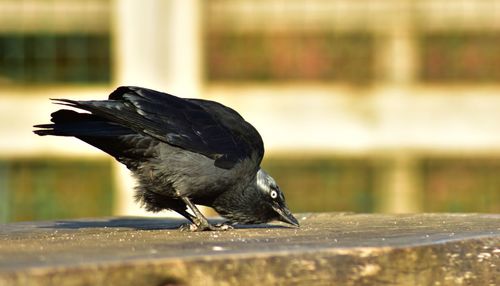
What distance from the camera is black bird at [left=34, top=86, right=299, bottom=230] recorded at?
15.7 feet

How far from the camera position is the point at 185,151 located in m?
4.96

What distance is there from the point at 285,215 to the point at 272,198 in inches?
7.3

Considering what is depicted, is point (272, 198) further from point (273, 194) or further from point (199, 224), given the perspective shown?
point (199, 224)

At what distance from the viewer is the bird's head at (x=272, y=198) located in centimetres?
495

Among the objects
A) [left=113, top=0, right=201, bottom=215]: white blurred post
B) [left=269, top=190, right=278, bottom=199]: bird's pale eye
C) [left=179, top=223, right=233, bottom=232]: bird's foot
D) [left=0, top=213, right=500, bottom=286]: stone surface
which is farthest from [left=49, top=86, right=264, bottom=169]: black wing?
[left=0, top=213, right=500, bottom=286]: stone surface

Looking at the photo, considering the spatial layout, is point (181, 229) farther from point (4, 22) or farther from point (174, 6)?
point (4, 22)

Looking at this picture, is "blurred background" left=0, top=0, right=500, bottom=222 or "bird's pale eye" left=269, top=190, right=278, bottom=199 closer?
"bird's pale eye" left=269, top=190, right=278, bottom=199

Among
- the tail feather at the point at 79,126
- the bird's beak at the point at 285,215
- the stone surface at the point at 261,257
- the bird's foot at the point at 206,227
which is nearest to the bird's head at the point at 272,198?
the bird's beak at the point at 285,215

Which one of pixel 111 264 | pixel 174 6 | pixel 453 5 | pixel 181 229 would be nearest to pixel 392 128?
pixel 453 5

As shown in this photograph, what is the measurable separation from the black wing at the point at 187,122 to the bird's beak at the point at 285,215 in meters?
0.18

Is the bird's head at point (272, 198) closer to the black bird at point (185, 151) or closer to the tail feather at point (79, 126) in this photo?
the black bird at point (185, 151)

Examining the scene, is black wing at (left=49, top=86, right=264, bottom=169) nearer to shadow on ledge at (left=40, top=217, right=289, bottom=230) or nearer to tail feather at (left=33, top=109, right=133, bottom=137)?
tail feather at (left=33, top=109, right=133, bottom=137)

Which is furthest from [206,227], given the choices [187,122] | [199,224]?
[187,122]

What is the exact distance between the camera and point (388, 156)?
5602 millimetres
